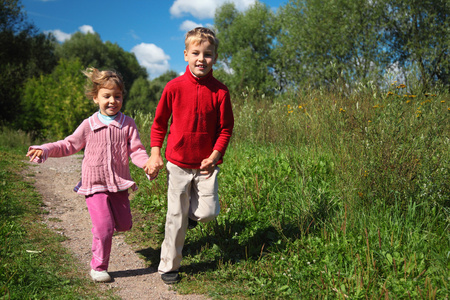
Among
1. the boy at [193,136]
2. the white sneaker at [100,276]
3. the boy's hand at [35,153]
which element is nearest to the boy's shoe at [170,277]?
the boy at [193,136]

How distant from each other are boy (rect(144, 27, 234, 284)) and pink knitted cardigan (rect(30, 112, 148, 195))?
0.38 metres

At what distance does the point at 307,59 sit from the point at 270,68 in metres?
12.6

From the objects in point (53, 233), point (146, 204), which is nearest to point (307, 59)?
point (146, 204)

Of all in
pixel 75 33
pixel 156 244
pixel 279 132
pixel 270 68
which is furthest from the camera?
pixel 75 33

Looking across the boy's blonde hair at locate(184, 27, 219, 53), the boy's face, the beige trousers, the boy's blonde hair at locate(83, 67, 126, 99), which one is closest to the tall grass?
the beige trousers

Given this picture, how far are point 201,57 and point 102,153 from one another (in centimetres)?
131

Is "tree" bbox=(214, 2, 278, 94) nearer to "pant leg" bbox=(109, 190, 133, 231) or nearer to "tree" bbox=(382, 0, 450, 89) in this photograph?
"tree" bbox=(382, 0, 450, 89)

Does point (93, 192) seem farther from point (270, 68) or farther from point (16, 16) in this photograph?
point (270, 68)

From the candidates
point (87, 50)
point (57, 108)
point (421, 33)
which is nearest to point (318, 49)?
point (421, 33)

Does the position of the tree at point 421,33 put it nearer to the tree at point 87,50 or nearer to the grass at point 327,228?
the grass at point 327,228

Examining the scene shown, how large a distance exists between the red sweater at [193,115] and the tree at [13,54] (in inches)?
667

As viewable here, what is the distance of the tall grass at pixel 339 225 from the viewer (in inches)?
120

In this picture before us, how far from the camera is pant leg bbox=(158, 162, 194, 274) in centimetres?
335

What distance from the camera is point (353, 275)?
119 inches
